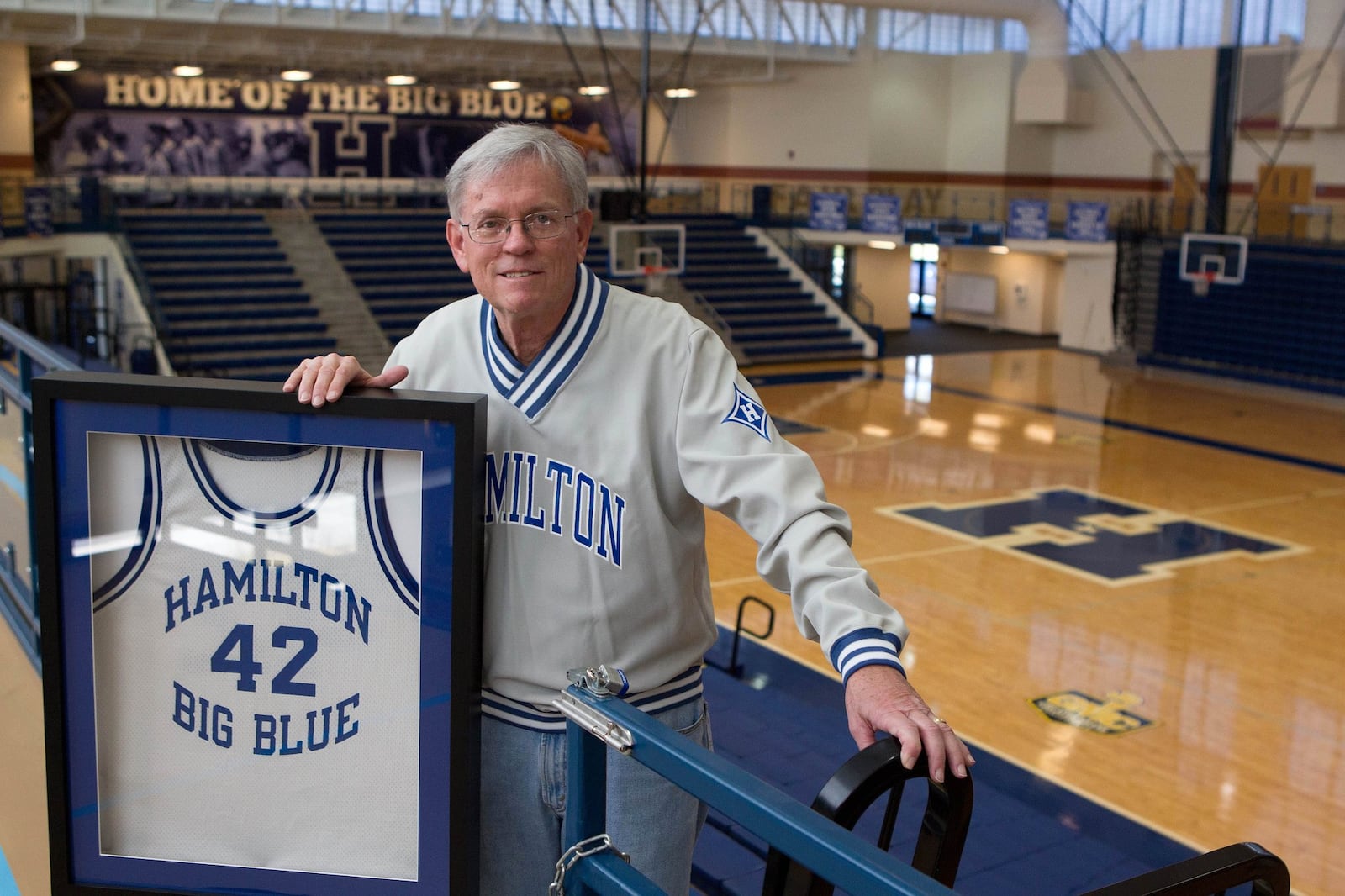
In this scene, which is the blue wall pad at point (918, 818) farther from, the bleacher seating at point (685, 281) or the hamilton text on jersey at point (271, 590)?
the bleacher seating at point (685, 281)

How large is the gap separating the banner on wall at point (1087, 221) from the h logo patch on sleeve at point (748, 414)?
2108 centimetres

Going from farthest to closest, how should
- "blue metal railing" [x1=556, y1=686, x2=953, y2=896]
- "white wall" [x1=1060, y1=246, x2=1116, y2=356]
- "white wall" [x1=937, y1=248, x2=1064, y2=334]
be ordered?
"white wall" [x1=937, y1=248, x2=1064, y2=334] → "white wall" [x1=1060, y1=246, x2=1116, y2=356] → "blue metal railing" [x1=556, y1=686, x2=953, y2=896]

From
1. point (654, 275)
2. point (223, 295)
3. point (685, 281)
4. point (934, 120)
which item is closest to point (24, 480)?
point (654, 275)


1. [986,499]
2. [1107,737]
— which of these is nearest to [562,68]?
[986,499]

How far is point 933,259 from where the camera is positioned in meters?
28.4

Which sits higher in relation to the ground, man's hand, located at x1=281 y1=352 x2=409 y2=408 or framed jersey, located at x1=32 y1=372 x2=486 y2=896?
man's hand, located at x1=281 y1=352 x2=409 y2=408

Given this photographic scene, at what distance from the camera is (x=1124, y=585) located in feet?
31.7

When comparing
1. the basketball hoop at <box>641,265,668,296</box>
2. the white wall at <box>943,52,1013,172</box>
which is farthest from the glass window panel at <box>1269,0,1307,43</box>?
the basketball hoop at <box>641,265,668,296</box>

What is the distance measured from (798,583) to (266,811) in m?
0.75

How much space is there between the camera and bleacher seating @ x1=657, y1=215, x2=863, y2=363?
21.1 meters

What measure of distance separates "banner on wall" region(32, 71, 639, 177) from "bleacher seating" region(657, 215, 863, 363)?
211 cm

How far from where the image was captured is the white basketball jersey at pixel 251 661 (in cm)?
167

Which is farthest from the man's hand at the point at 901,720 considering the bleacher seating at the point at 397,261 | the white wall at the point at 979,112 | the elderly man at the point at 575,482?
the white wall at the point at 979,112

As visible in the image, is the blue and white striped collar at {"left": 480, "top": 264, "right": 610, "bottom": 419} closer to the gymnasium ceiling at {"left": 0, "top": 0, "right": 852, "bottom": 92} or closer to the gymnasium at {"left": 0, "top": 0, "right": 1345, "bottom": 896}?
the gymnasium at {"left": 0, "top": 0, "right": 1345, "bottom": 896}
